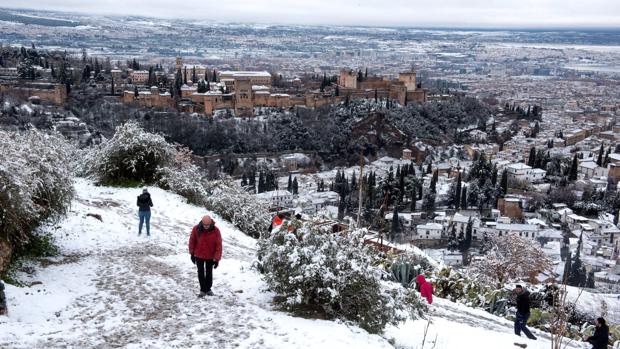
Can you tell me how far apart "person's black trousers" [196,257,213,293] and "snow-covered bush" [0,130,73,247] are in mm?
2110

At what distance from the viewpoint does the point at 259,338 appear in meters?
5.41

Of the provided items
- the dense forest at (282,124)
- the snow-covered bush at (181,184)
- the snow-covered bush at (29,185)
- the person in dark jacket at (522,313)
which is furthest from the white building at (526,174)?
the snow-covered bush at (29,185)

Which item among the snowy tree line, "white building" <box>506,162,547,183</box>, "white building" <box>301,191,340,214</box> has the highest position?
the snowy tree line

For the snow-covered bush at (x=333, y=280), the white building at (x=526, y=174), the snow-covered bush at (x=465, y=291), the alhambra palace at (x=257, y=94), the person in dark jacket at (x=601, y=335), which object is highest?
the snow-covered bush at (x=333, y=280)

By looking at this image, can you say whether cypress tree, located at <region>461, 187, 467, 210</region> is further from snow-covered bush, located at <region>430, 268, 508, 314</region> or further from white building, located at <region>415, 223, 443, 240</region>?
snow-covered bush, located at <region>430, 268, 508, 314</region>

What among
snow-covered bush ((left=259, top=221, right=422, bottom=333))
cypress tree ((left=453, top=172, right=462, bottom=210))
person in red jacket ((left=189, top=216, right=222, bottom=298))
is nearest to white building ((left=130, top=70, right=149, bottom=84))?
cypress tree ((left=453, top=172, right=462, bottom=210))

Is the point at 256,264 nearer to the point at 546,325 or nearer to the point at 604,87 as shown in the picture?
the point at 546,325

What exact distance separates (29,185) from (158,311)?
2530mm

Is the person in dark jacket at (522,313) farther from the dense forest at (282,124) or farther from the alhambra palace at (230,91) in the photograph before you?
the alhambra palace at (230,91)

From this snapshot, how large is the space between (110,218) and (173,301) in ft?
14.6

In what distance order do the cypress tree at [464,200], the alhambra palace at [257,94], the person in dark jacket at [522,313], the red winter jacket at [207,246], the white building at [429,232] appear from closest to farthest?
the red winter jacket at [207,246] → the person in dark jacket at [522,313] → the white building at [429,232] → the cypress tree at [464,200] → the alhambra palace at [257,94]

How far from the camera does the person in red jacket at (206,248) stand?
637 centimetres

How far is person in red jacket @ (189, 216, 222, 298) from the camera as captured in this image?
6.37m

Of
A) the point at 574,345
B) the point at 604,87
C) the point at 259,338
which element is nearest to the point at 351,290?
the point at 259,338
